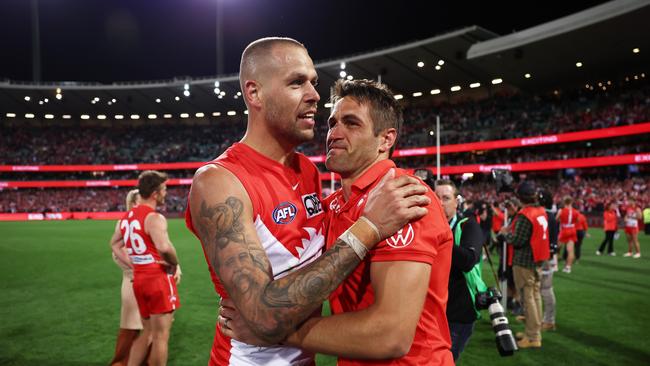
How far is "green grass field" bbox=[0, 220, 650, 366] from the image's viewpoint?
21.5 feet

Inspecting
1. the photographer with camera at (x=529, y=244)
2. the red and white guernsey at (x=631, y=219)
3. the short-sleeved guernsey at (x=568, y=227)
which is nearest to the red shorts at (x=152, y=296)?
the photographer with camera at (x=529, y=244)

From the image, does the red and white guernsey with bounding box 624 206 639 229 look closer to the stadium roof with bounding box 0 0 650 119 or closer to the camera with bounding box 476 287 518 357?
the stadium roof with bounding box 0 0 650 119

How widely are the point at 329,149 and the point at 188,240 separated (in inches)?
889

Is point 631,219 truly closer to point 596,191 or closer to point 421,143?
point 596,191

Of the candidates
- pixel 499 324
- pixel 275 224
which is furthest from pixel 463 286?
pixel 275 224

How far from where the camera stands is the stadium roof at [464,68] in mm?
27844

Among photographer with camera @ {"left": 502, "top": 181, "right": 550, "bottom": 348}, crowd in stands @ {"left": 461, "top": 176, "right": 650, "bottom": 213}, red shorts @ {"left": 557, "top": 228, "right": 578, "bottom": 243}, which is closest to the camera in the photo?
photographer with camera @ {"left": 502, "top": 181, "right": 550, "bottom": 348}

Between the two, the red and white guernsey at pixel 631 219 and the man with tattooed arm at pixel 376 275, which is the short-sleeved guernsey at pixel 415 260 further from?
the red and white guernsey at pixel 631 219

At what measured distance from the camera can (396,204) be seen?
182 cm

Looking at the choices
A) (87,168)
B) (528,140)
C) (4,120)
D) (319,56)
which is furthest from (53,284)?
(4,120)

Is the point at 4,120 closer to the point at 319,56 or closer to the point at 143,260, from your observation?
the point at 319,56

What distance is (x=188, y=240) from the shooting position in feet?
77.3

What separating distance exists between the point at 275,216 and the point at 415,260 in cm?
76

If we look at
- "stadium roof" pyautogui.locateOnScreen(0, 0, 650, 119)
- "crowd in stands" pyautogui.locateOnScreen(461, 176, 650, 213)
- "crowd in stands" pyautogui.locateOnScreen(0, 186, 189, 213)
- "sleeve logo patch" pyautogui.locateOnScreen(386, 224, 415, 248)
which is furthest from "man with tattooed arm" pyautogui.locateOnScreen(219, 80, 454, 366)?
"crowd in stands" pyautogui.locateOnScreen(0, 186, 189, 213)
